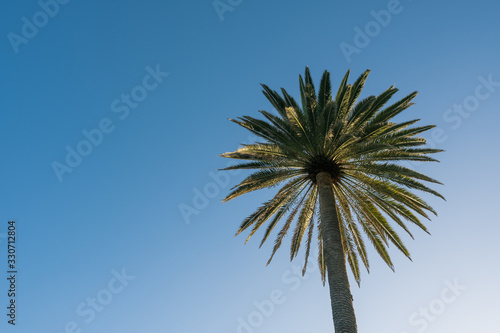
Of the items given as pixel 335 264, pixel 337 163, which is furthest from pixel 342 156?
pixel 335 264

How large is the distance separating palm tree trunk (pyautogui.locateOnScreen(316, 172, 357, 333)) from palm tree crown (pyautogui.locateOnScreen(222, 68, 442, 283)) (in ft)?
3.19

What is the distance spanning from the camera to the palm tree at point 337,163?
13203 millimetres

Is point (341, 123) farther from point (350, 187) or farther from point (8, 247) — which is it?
point (8, 247)

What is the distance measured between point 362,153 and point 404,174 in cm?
157

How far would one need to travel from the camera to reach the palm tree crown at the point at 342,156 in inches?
531

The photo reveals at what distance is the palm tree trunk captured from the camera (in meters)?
11.4

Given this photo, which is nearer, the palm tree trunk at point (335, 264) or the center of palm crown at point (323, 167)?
the palm tree trunk at point (335, 264)

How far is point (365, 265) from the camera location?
17.0m

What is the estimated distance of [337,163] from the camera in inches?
561

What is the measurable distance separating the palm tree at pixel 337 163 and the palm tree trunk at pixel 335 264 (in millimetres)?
33

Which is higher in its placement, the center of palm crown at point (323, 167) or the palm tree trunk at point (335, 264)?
the center of palm crown at point (323, 167)

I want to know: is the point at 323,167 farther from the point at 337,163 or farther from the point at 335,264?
the point at 335,264

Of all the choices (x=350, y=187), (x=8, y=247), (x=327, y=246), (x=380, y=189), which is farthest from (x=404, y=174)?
(x=8, y=247)

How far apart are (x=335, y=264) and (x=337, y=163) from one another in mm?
3689
